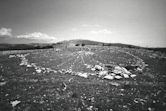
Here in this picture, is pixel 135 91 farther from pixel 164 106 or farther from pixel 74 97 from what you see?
pixel 74 97

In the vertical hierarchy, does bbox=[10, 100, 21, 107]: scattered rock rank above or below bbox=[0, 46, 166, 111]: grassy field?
below

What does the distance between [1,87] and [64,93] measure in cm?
553

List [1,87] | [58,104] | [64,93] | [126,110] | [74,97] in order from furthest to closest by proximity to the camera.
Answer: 1. [1,87]
2. [64,93]
3. [74,97]
4. [58,104]
5. [126,110]

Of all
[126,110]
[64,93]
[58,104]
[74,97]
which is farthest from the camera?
[64,93]

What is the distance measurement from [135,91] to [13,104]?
8999 millimetres

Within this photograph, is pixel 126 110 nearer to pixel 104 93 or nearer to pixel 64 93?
pixel 104 93

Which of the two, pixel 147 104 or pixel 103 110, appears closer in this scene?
pixel 103 110

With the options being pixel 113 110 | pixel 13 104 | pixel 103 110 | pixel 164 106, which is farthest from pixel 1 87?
pixel 164 106

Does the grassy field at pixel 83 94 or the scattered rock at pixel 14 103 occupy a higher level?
the grassy field at pixel 83 94

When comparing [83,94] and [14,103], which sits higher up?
[83,94]

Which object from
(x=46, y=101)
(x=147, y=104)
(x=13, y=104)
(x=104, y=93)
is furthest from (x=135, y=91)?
(x=13, y=104)

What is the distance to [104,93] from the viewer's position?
7.98 m

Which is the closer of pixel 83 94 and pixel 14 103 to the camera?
pixel 14 103

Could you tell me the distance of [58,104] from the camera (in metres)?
6.63
